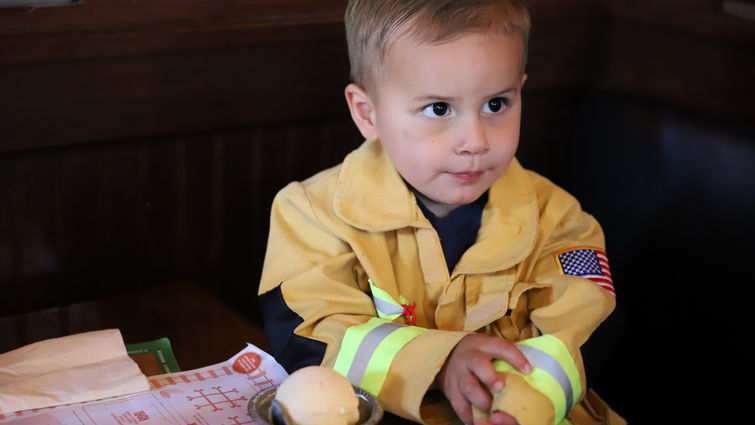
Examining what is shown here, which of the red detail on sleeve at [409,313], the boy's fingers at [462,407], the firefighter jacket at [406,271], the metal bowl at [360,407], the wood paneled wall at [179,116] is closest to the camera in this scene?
the metal bowl at [360,407]

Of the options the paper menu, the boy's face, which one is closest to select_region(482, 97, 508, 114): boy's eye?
the boy's face

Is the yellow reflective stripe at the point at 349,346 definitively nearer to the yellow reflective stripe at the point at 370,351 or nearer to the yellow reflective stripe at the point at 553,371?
the yellow reflective stripe at the point at 370,351

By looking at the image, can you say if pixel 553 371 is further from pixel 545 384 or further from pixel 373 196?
pixel 373 196

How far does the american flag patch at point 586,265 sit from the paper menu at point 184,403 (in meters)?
0.46

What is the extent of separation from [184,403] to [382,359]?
0.88 ft

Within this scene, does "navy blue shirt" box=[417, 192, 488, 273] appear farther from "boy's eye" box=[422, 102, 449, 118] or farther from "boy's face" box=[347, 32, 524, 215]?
"boy's eye" box=[422, 102, 449, 118]

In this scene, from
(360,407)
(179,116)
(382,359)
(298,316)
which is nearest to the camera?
(360,407)

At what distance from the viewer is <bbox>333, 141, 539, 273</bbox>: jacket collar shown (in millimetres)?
1359

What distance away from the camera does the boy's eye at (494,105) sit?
131 cm

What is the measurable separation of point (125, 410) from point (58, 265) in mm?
610

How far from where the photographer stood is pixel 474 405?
115 cm

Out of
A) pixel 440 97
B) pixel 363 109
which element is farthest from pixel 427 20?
pixel 363 109

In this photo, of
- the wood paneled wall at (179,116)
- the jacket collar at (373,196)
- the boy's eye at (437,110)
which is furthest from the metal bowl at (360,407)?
the wood paneled wall at (179,116)

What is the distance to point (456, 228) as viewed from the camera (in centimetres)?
142
